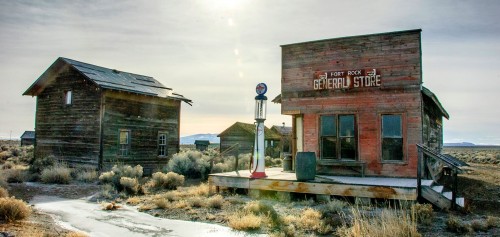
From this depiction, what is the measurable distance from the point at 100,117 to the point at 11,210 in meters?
11.3

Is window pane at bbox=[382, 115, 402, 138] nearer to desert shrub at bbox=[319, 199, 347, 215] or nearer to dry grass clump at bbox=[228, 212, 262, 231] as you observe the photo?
desert shrub at bbox=[319, 199, 347, 215]

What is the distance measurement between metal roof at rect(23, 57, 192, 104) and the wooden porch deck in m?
9.48

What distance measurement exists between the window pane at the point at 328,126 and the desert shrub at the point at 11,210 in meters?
9.02

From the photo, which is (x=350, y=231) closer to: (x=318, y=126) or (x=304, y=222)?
(x=304, y=222)

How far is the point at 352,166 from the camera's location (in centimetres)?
1227

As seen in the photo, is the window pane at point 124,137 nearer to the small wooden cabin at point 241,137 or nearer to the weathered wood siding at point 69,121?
the weathered wood siding at point 69,121

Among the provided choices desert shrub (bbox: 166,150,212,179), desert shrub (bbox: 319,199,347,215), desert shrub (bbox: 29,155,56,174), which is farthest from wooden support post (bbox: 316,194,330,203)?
desert shrub (bbox: 29,155,56,174)

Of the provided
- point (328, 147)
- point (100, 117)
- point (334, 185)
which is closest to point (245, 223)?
point (334, 185)

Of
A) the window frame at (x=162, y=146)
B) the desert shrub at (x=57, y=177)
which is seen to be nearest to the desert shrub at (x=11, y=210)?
the desert shrub at (x=57, y=177)

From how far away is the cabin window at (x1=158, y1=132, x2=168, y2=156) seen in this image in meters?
22.0

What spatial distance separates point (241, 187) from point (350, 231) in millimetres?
5391

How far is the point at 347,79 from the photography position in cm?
1260

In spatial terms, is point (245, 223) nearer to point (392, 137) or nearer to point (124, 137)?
point (392, 137)

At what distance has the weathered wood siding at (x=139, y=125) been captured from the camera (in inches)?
742
